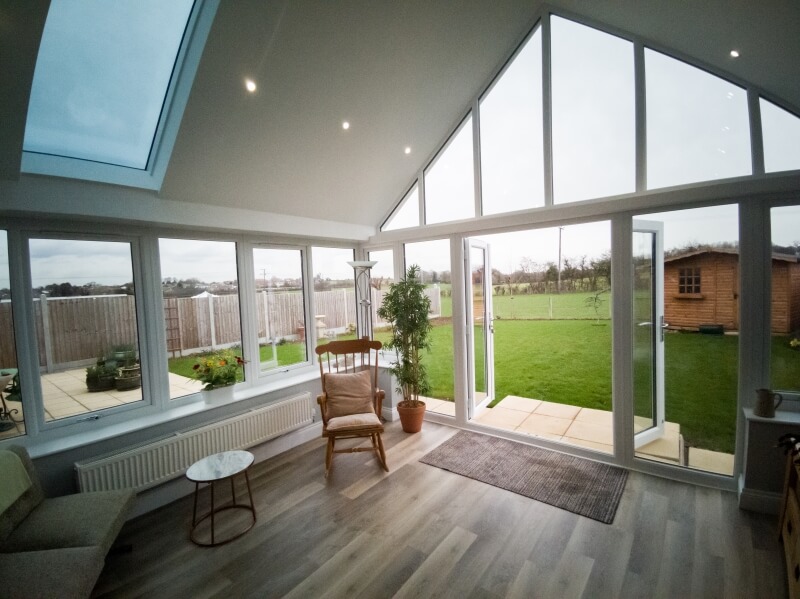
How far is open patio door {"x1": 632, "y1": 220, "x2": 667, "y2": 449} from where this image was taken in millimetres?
3084

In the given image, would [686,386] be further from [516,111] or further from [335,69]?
[335,69]

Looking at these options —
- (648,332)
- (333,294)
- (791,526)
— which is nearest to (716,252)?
(648,332)

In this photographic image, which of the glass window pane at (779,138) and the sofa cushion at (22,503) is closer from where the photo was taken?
the sofa cushion at (22,503)

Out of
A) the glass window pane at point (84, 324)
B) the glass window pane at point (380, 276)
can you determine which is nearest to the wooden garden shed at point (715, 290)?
the glass window pane at point (380, 276)

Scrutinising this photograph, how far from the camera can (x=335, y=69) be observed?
277 cm

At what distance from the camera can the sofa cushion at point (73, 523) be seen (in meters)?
1.91

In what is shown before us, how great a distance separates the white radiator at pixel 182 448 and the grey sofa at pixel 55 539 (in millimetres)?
305

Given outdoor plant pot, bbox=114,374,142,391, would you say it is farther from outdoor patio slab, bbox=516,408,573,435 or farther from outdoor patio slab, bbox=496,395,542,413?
outdoor patio slab, bbox=496,395,542,413

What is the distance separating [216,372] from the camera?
10.9ft

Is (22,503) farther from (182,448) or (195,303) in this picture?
(195,303)

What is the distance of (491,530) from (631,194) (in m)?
2.72

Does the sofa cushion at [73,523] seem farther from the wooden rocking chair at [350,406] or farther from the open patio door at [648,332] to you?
the open patio door at [648,332]

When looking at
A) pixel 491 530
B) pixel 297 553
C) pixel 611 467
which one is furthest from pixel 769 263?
pixel 297 553

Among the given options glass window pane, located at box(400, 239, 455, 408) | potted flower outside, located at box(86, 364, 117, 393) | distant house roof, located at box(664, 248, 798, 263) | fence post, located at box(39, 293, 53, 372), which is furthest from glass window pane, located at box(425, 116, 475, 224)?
fence post, located at box(39, 293, 53, 372)
